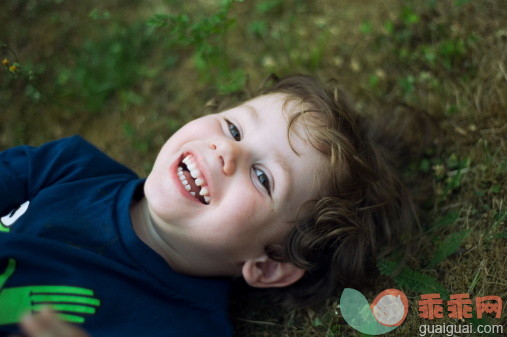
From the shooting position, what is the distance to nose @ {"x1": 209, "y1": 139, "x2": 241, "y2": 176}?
7.15 feet

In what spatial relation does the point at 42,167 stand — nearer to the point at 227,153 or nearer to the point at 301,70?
the point at 227,153

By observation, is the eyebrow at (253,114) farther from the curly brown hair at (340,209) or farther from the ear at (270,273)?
the ear at (270,273)

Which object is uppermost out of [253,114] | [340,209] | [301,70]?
[253,114]

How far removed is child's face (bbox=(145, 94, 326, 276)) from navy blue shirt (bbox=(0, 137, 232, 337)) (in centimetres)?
19

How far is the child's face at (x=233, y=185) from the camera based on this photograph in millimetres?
2213

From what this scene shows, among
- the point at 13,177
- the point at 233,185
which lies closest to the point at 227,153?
the point at 233,185

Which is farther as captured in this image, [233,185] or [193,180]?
[193,180]

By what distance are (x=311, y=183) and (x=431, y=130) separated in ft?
3.70

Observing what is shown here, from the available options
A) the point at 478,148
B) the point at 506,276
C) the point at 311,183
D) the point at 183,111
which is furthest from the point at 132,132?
the point at 506,276

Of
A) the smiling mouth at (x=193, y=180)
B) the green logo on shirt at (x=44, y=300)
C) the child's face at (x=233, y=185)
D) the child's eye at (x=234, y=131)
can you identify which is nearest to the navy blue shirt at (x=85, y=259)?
the green logo on shirt at (x=44, y=300)

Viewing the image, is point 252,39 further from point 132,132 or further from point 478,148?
point 478,148

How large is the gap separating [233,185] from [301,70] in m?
1.55

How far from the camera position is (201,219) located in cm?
223

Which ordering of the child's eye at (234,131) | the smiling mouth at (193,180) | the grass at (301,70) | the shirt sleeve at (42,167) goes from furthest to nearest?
the grass at (301,70), the shirt sleeve at (42,167), the child's eye at (234,131), the smiling mouth at (193,180)
